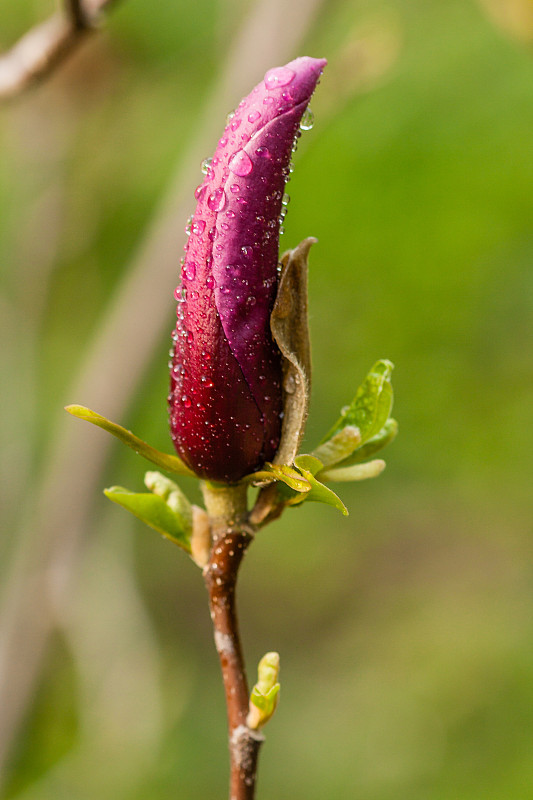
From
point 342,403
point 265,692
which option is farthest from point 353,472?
point 342,403

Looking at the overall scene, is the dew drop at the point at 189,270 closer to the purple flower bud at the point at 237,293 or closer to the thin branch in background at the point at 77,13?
the purple flower bud at the point at 237,293

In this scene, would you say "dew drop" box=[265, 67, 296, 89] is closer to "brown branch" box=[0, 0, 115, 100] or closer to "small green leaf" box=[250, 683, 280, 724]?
"small green leaf" box=[250, 683, 280, 724]

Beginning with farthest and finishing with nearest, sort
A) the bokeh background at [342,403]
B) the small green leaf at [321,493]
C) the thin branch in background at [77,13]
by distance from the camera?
1. the bokeh background at [342,403]
2. the thin branch in background at [77,13]
3. the small green leaf at [321,493]

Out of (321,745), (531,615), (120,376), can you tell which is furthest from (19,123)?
(531,615)

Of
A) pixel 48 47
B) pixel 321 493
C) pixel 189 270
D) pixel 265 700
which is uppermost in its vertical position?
pixel 48 47

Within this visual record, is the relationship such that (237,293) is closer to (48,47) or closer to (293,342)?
(293,342)

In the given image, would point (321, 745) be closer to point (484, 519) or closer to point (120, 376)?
point (484, 519)

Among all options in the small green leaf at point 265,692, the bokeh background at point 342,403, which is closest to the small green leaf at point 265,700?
the small green leaf at point 265,692
